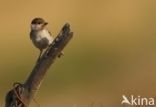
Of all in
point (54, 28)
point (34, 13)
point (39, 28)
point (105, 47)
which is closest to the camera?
point (39, 28)

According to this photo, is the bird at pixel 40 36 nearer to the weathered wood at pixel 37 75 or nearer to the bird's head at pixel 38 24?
the bird's head at pixel 38 24

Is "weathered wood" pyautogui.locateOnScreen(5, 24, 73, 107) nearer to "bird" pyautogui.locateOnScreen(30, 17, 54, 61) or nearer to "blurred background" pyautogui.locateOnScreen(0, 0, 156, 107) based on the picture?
"bird" pyautogui.locateOnScreen(30, 17, 54, 61)

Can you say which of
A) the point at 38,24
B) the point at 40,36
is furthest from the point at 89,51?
the point at 40,36

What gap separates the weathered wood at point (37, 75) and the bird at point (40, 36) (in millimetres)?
2032

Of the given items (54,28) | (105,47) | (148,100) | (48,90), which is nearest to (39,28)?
(148,100)

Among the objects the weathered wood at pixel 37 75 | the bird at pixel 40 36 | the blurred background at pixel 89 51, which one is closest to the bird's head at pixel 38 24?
the bird at pixel 40 36

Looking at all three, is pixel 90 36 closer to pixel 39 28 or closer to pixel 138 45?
pixel 138 45

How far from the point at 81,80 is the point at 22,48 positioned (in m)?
2.07

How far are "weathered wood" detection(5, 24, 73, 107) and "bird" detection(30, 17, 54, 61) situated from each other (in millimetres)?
2032

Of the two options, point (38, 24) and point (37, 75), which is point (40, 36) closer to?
point (38, 24)

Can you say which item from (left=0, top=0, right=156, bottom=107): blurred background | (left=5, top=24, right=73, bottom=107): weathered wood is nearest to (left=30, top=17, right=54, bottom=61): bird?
(left=0, top=0, right=156, bottom=107): blurred background

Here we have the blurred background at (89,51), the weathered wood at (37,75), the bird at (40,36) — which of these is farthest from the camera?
the blurred background at (89,51)

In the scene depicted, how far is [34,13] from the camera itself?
56.6ft

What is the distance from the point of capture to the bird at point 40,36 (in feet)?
35.0
